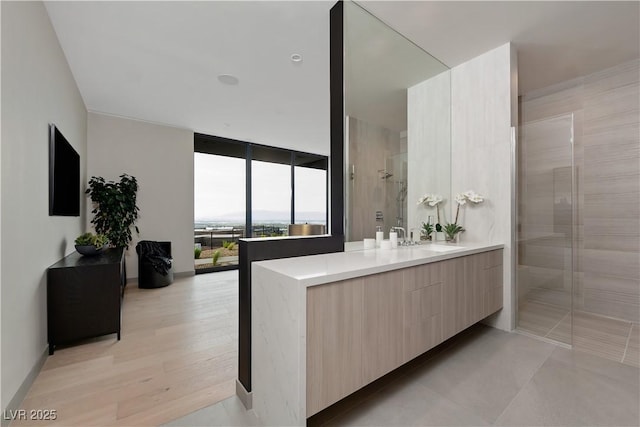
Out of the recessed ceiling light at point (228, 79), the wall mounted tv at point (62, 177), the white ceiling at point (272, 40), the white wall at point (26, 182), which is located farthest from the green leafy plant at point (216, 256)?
the recessed ceiling light at point (228, 79)

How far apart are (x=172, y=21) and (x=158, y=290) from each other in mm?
3538

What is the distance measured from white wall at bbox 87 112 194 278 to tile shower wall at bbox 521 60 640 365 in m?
5.27

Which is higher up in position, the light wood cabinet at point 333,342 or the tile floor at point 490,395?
the light wood cabinet at point 333,342

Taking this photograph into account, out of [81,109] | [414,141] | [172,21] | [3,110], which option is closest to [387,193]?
[414,141]

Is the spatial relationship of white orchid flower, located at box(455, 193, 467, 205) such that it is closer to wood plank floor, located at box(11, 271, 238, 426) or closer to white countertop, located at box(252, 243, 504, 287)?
white countertop, located at box(252, 243, 504, 287)

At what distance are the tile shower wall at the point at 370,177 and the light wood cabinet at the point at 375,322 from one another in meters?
0.62

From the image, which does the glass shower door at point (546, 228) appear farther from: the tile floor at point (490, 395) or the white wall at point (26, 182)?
the white wall at point (26, 182)

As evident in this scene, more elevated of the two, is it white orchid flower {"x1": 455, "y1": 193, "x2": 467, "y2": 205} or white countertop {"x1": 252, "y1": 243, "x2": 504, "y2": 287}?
white orchid flower {"x1": 455, "y1": 193, "x2": 467, "y2": 205}

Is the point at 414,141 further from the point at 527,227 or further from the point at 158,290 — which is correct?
the point at 158,290

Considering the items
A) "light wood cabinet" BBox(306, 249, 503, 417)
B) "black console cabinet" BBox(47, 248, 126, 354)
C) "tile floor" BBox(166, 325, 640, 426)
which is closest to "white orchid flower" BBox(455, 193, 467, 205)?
"light wood cabinet" BBox(306, 249, 503, 417)

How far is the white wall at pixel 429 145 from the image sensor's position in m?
2.76

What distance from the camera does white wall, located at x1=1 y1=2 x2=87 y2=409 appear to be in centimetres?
154

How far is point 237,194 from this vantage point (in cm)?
573

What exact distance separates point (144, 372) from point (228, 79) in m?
2.98
